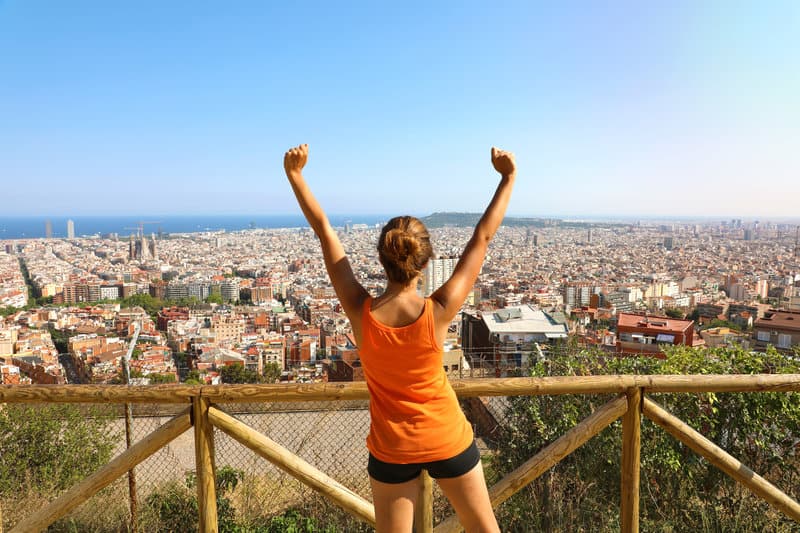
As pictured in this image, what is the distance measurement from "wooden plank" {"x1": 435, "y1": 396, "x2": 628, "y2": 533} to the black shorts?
0.59m

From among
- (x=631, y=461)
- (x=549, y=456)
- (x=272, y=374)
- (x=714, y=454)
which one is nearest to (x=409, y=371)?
(x=549, y=456)

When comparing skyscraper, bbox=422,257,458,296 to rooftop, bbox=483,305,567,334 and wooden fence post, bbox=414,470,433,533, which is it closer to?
wooden fence post, bbox=414,470,433,533

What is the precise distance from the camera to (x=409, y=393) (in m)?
1.19

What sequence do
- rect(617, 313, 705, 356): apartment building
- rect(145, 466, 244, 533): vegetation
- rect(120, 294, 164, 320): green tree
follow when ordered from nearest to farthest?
rect(145, 466, 244, 533): vegetation, rect(617, 313, 705, 356): apartment building, rect(120, 294, 164, 320): green tree

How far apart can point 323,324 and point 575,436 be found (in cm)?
2884

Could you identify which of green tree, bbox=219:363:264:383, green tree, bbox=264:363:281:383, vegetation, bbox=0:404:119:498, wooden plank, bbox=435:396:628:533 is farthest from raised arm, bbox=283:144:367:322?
green tree, bbox=219:363:264:383

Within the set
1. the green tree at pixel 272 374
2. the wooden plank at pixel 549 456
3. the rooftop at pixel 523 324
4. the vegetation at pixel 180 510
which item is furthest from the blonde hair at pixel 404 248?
the rooftop at pixel 523 324

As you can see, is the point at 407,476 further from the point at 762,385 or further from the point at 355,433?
the point at 355,433

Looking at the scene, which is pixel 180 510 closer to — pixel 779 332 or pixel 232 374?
pixel 232 374

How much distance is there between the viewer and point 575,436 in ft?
5.88

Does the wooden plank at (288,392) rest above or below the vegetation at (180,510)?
above

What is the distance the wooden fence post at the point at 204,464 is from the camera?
1.69m

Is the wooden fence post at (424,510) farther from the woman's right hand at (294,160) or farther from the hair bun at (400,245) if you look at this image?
the woman's right hand at (294,160)

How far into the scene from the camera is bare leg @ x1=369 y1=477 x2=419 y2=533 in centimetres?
124
